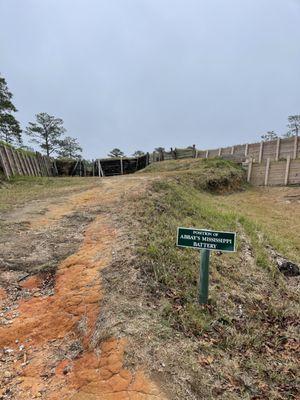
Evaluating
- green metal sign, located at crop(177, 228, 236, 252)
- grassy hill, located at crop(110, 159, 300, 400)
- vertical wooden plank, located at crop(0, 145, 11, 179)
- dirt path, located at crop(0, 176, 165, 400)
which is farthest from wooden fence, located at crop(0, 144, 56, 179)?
green metal sign, located at crop(177, 228, 236, 252)

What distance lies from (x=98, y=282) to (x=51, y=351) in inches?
44.3

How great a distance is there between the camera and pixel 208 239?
4027mm

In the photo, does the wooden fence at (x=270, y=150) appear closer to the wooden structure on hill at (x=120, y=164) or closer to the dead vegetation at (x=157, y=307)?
the wooden structure on hill at (x=120, y=164)

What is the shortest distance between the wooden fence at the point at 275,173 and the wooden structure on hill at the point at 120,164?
9800 mm

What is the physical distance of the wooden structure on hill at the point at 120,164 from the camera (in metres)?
25.0

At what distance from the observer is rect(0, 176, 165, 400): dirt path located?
9.85ft

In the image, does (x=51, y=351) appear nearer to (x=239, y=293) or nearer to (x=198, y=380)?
(x=198, y=380)

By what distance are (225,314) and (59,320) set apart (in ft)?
6.74

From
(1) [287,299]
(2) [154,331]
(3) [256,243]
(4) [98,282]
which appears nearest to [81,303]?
(4) [98,282]

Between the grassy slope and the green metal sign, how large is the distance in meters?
0.81

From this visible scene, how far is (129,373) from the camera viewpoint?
3.05 metres

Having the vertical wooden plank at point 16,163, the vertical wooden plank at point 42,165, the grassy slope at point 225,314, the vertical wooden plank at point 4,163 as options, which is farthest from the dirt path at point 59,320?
the vertical wooden plank at point 42,165

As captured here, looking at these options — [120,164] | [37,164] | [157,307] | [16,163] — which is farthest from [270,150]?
[157,307]

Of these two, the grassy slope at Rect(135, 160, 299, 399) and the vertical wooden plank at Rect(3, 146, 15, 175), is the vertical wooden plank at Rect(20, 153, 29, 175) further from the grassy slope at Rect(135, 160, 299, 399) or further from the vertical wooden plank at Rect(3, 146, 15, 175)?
the grassy slope at Rect(135, 160, 299, 399)
